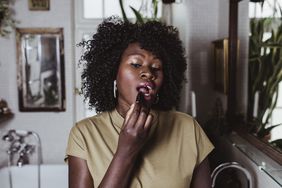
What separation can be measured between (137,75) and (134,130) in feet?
0.48

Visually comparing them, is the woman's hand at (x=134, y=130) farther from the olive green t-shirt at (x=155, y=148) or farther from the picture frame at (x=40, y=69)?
the picture frame at (x=40, y=69)

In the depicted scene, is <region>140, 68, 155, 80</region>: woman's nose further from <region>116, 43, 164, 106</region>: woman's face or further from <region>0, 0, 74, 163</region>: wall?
<region>0, 0, 74, 163</region>: wall

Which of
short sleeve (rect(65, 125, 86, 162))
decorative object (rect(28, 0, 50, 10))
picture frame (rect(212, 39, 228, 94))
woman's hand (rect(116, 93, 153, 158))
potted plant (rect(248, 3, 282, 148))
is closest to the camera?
woman's hand (rect(116, 93, 153, 158))

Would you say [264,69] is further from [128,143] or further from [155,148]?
[128,143]

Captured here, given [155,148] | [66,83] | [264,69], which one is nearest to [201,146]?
[155,148]

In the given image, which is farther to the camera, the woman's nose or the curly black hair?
the curly black hair

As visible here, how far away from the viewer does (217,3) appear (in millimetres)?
2238

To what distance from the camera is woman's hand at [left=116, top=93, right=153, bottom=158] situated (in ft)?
2.43

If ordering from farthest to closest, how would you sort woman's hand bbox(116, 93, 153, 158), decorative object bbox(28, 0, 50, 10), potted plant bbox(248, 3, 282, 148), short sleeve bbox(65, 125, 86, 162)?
decorative object bbox(28, 0, 50, 10) → potted plant bbox(248, 3, 282, 148) → short sleeve bbox(65, 125, 86, 162) → woman's hand bbox(116, 93, 153, 158)

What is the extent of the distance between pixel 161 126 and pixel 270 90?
1.12 metres

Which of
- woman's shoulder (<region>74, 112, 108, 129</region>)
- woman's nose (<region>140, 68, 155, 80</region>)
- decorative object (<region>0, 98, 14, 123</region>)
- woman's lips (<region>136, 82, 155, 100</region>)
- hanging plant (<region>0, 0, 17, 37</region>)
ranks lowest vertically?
decorative object (<region>0, 98, 14, 123</region>)

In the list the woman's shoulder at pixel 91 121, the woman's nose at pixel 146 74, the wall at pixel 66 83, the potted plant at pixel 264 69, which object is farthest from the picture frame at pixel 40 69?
the woman's nose at pixel 146 74

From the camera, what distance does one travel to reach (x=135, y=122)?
0.74 meters

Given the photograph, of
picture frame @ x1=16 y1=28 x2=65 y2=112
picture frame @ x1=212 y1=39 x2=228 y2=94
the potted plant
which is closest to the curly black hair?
the potted plant
